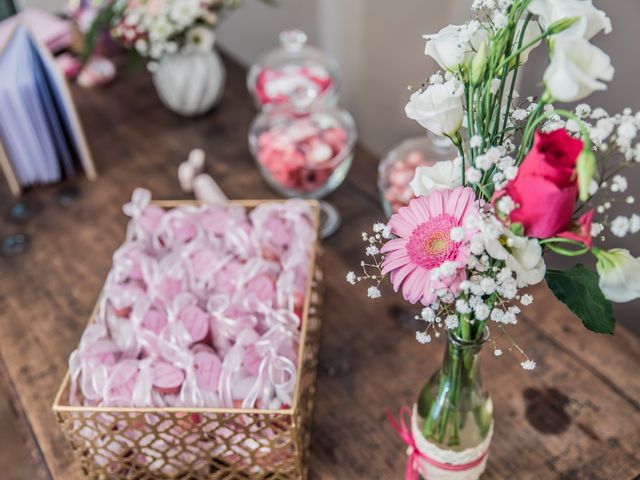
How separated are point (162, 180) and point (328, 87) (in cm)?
38

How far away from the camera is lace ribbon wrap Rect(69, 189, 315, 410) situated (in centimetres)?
83

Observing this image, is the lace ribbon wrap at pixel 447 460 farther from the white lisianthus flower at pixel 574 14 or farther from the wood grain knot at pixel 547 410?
the white lisianthus flower at pixel 574 14

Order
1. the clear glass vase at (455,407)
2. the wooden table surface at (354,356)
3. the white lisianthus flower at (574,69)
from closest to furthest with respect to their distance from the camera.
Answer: the white lisianthus flower at (574,69) < the clear glass vase at (455,407) < the wooden table surface at (354,356)

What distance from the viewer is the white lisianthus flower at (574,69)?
486 millimetres

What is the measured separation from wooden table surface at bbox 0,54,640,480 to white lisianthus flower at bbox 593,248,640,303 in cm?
42

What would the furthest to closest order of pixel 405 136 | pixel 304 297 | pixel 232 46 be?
pixel 232 46, pixel 405 136, pixel 304 297

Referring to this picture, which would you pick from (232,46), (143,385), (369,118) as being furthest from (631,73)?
(232,46)

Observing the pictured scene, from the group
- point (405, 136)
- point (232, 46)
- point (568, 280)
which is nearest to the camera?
point (568, 280)

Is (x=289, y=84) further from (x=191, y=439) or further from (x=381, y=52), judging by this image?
(x=191, y=439)

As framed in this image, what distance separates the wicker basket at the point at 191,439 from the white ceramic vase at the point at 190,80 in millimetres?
770

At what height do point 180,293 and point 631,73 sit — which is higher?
point 631,73

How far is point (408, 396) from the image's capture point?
96 cm

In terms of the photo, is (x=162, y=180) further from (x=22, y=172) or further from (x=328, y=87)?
(x=328, y=87)

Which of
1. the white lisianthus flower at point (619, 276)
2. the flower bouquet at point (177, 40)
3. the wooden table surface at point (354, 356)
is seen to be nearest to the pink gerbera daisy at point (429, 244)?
the white lisianthus flower at point (619, 276)
